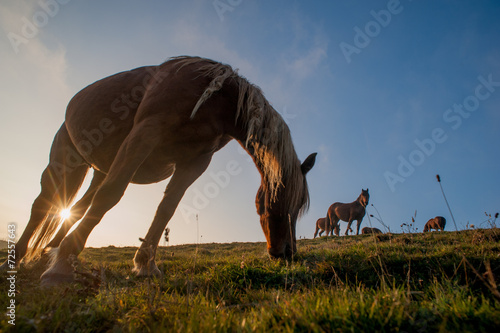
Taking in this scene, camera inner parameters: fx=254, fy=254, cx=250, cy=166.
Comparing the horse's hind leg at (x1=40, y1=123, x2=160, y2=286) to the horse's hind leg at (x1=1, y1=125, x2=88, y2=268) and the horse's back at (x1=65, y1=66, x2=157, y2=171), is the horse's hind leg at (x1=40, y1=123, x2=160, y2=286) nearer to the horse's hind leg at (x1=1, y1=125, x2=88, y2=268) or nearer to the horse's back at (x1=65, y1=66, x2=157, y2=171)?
the horse's back at (x1=65, y1=66, x2=157, y2=171)

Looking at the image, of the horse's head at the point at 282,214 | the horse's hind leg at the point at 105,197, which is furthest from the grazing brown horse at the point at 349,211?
the horse's hind leg at the point at 105,197

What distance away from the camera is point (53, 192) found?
15.2ft

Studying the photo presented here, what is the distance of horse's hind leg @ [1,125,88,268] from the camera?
4.51 m

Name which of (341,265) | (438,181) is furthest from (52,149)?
(438,181)

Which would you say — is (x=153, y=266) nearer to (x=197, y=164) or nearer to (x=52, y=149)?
(x=197, y=164)

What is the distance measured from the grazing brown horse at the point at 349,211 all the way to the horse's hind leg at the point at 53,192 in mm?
19174

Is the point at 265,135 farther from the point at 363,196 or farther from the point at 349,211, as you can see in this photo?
the point at 349,211

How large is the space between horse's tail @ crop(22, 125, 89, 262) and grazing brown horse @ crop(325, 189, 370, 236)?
19.2 m

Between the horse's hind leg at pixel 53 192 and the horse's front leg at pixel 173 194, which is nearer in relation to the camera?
the horse's front leg at pixel 173 194

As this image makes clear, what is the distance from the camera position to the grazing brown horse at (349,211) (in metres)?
20.6

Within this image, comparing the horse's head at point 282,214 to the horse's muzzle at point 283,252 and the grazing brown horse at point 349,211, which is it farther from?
the grazing brown horse at point 349,211

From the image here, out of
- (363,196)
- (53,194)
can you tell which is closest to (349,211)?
(363,196)

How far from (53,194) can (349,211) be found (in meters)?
20.8

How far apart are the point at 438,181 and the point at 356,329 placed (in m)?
4.16
